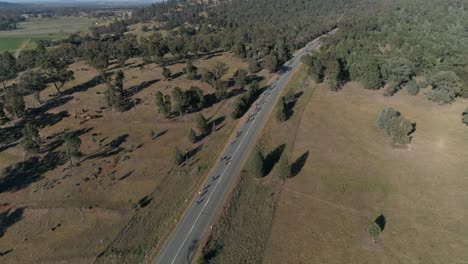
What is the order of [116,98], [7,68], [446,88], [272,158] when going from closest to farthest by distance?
[272,158]
[446,88]
[116,98]
[7,68]

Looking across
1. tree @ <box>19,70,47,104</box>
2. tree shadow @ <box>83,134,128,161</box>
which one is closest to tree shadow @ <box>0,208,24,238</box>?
tree shadow @ <box>83,134,128,161</box>

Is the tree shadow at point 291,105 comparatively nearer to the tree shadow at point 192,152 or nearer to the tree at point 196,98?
the tree at point 196,98

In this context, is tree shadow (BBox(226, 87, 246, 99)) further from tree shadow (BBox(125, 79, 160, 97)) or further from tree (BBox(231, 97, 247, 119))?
tree shadow (BBox(125, 79, 160, 97))

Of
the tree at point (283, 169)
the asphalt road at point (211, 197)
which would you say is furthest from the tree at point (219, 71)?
the tree at point (283, 169)

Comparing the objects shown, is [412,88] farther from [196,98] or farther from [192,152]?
[192,152]

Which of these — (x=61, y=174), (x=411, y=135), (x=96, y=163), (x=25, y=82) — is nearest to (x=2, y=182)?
(x=61, y=174)

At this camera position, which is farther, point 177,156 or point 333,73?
point 333,73

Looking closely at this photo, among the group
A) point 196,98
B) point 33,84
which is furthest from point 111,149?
point 33,84
